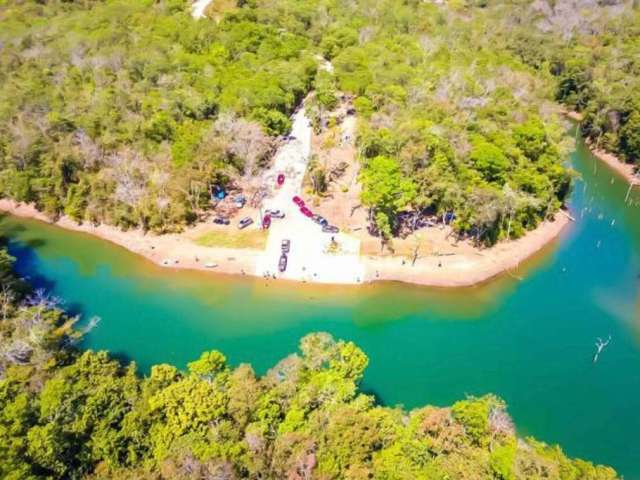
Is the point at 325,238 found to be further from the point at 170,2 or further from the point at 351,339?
the point at 170,2

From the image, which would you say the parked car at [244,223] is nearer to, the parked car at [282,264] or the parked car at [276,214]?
the parked car at [276,214]

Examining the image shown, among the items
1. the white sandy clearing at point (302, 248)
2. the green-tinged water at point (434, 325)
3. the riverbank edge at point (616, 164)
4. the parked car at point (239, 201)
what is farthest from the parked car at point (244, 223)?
the riverbank edge at point (616, 164)

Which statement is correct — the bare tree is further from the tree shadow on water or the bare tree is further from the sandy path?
the sandy path

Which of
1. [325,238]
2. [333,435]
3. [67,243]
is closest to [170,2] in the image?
[67,243]

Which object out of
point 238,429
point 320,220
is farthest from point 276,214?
point 238,429

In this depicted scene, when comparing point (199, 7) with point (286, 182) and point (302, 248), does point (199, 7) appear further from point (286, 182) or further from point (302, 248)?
point (302, 248)

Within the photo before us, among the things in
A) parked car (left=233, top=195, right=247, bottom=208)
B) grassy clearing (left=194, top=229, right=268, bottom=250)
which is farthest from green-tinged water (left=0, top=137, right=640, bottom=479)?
parked car (left=233, top=195, right=247, bottom=208)
